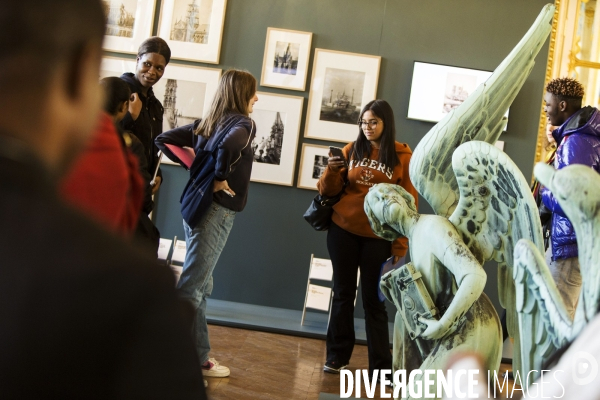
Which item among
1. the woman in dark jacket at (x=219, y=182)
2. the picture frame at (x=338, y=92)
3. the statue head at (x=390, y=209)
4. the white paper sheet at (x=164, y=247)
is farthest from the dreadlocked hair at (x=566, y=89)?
the white paper sheet at (x=164, y=247)

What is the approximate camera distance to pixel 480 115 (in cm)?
281

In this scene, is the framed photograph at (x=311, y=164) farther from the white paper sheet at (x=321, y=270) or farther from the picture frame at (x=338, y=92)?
the white paper sheet at (x=321, y=270)

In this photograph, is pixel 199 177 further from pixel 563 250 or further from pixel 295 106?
pixel 295 106

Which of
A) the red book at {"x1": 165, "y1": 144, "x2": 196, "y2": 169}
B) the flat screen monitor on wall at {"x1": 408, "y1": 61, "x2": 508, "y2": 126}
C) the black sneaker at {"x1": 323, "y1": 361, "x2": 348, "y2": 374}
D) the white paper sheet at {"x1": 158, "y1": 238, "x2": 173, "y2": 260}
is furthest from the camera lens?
the flat screen monitor on wall at {"x1": 408, "y1": 61, "x2": 508, "y2": 126}

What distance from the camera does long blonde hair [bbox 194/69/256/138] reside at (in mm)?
3990

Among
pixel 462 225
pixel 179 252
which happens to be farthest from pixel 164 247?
pixel 462 225

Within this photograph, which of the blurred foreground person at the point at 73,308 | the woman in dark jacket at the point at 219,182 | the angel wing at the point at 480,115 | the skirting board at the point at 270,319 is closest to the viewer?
the blurred foreground person at the point at 73,308

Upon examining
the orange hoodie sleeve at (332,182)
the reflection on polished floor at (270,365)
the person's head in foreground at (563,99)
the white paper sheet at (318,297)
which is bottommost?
the reflection on polished floor at (270,365)

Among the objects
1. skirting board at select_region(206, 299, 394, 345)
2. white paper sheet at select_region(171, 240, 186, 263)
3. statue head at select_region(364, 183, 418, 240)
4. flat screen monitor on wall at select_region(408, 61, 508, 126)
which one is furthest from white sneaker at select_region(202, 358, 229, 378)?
flat screen monitor on wall at select_region(408, 61, 508, 126)

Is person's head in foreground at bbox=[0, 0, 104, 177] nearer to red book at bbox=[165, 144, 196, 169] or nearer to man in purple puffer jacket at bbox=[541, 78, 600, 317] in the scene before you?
man in purple puffer jacket at bbox=[541, 78, 600, 317]

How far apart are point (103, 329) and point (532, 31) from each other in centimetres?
262

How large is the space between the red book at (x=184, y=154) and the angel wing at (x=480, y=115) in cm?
184

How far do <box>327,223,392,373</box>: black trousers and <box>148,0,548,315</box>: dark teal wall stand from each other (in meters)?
1.99

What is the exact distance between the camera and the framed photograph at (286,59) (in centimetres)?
655
